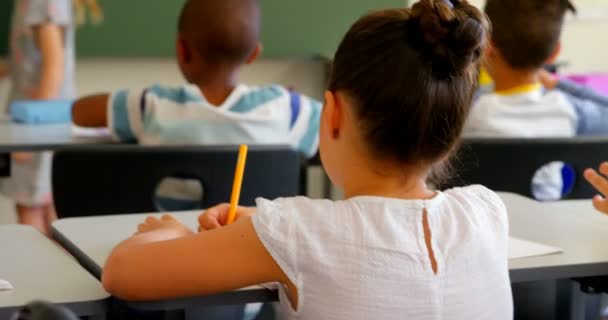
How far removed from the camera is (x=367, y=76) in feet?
3.74

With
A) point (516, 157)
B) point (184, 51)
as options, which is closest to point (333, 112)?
point (516, 157)

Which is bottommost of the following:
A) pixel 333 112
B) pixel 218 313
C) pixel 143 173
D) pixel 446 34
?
pixel 218 313

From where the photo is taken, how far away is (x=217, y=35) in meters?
2.30

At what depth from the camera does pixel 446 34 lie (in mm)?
1128

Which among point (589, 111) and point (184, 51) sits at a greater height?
point (184, 51)

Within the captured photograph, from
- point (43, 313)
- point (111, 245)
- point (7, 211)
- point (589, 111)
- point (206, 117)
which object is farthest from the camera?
point (7, 211)

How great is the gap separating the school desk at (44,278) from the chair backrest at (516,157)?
0.92 m

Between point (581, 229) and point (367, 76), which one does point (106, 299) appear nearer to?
point (367, 76)

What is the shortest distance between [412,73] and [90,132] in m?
1.62

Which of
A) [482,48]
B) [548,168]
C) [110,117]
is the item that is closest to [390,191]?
[482,48]

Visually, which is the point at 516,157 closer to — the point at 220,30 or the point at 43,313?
the point at 220,30

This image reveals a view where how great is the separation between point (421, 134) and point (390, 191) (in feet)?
0.30

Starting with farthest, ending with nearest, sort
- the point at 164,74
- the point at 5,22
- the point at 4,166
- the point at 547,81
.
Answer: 1. the point at 164,74
2. the point at 5,22
3. the point at 547,81
4. the point at 4,166

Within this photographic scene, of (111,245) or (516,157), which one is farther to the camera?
(516,157)
